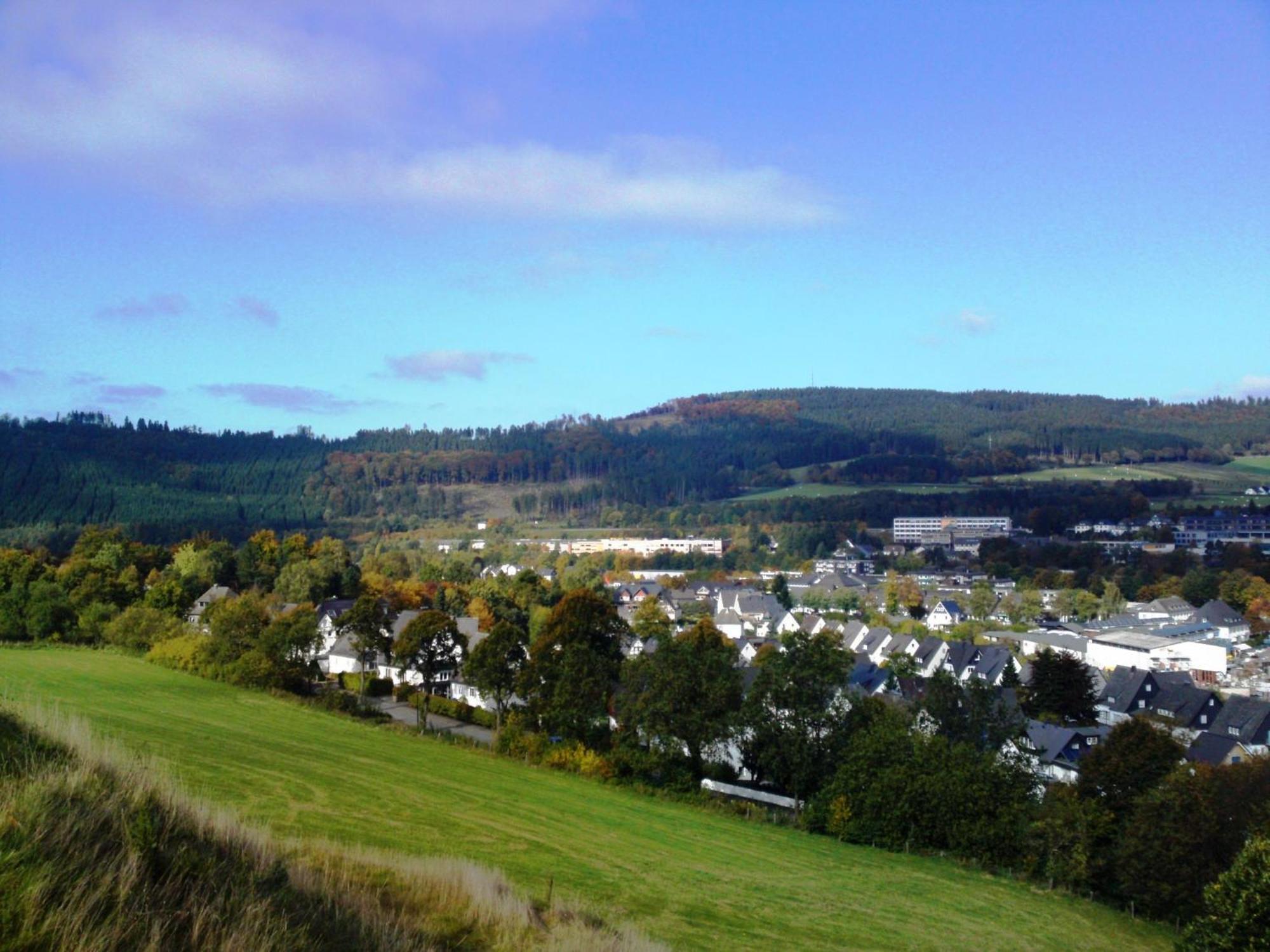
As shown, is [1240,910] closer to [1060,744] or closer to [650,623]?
[1060,744]

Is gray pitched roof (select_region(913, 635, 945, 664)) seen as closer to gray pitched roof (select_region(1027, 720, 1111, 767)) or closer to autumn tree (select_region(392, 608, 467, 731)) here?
gray pitched roof (select_region(1027, 720, 1111, 767))

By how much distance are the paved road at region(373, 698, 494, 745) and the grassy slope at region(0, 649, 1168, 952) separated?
2.58 metres

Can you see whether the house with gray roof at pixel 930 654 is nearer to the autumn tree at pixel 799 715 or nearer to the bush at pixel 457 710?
the autumn tree at pixel 799 715

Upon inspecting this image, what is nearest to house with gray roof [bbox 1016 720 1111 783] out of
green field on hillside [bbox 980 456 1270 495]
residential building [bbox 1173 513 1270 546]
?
residential building [bbox 1173 513 1270 546]

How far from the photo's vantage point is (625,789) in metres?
23.0

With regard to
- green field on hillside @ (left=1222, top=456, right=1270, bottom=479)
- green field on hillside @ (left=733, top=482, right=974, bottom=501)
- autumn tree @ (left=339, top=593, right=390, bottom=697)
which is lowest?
autumn tree @ (left=339, top=593, right=390, bottom=697)

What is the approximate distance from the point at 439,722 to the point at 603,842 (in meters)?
13.5

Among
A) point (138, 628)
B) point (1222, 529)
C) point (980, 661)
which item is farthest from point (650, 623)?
point (1222, 529)

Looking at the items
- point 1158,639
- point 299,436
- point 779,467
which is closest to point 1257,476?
point 779,467

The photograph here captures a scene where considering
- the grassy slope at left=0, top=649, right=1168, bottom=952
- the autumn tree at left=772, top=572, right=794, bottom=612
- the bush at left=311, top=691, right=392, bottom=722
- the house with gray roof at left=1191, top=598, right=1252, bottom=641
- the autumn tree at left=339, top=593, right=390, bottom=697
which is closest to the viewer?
the grassy slope at left=0, top=649, right=1168, bottom=952

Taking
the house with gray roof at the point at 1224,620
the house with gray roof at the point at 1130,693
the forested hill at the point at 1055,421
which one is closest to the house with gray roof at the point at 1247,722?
the house with gray roof at the point at 1130,693

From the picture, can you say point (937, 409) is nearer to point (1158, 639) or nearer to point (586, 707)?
point (1158, 639)

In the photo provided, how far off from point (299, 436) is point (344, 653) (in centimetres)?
13036

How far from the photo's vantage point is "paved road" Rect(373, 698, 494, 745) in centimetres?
2723
